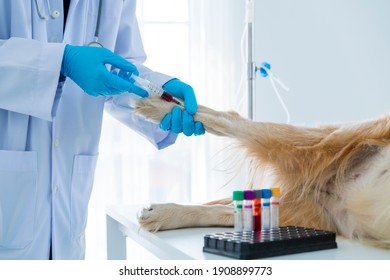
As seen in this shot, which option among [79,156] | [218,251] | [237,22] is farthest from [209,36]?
[218,251]

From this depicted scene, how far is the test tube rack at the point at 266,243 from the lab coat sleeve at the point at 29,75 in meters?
0.55

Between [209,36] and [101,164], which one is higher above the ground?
[209,36]

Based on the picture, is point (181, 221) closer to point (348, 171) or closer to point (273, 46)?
point (348, 171)

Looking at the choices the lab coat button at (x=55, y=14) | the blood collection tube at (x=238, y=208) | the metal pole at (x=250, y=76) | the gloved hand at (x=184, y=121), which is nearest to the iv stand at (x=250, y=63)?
the metal pole at (x=250, y=76)

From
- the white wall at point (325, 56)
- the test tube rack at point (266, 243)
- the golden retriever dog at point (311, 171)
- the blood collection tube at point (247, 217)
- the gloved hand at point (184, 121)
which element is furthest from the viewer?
the white wall at point (325, 56)

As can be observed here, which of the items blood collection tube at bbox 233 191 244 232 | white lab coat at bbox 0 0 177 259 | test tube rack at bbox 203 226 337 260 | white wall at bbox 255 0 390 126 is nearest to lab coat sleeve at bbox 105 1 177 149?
white lab coat at bbox 0 0 177 259

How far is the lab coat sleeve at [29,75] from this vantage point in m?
1.27

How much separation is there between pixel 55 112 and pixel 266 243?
2.22 ft

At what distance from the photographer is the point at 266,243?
3.07ft

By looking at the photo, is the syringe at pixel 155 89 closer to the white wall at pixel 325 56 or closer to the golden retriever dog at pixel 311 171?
the golden retriever dog at pixel 311 171

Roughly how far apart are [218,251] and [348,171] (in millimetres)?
475

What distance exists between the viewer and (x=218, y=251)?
951mm

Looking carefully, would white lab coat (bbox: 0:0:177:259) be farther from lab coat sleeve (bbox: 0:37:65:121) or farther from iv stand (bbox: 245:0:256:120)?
iv stand (bbox: 245:0:256:120)

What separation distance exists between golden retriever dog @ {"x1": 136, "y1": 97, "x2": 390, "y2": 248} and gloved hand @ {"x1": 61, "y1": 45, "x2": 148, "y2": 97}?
86mm
